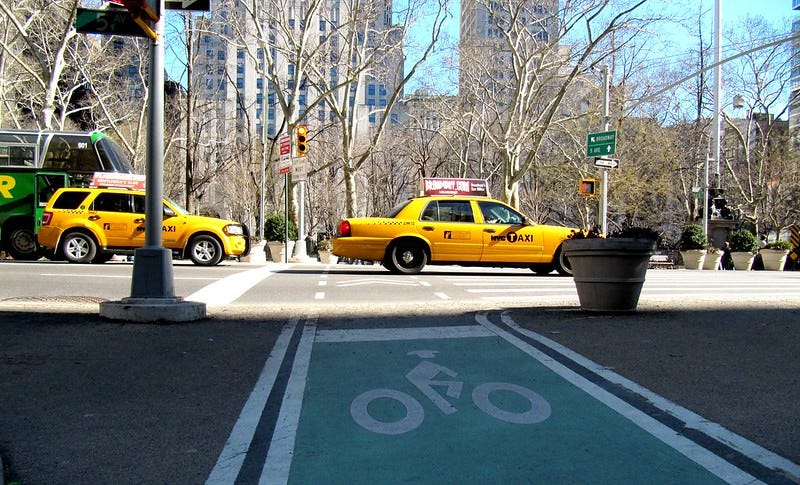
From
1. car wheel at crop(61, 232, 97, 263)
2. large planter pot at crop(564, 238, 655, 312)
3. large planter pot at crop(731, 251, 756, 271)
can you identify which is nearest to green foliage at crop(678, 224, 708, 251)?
large planter pot at crop(731, 251, 756, 271)

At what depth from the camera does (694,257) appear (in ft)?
90.3

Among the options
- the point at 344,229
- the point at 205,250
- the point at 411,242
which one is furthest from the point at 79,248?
the point at 411,242

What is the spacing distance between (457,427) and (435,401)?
1.85ft

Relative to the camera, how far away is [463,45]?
35.9 m

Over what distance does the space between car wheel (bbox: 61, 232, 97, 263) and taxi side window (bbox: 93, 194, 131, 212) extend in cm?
83

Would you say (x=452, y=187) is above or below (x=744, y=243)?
above

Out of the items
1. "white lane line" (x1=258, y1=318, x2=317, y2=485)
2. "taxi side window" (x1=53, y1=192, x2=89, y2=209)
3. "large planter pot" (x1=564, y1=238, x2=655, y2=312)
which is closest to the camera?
"white lane line" (x1=258, y1=318, x2=317, y2=485)

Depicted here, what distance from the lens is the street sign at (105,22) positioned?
7991mm

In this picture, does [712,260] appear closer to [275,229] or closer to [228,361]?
[275,229]

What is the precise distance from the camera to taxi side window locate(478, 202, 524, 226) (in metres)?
15.7

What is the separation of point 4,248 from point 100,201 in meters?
5.72

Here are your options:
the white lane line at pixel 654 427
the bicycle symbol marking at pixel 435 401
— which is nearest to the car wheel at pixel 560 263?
the white lane line at pixel 654 427

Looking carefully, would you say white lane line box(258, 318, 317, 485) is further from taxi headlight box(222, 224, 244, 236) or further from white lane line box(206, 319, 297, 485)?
taxi headlight box(222, 224, 244, 236)

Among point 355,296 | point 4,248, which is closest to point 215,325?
point 355,296
